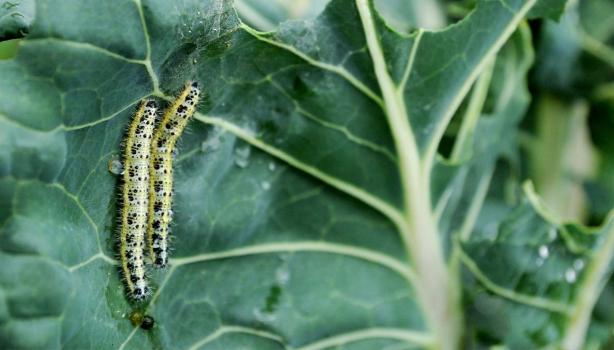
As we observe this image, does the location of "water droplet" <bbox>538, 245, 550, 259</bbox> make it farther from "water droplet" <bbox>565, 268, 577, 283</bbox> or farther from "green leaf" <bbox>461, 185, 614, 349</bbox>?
"water droplet" <bbox>565, 268, 577, 283</bbox>

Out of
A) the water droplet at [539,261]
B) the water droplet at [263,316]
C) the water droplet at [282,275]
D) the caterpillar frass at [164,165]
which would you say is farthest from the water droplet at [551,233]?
the caterpillar frass at [164,165]

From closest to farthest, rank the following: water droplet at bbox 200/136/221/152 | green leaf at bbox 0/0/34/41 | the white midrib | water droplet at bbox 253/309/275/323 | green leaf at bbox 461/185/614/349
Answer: green leaf at bbox 0/0/34/41 < water droplet at bbox 200/136/221/152 < the white midrib < water droplet at bbox 253/309/275/323 < green leaf at bbox 461/185/614/349

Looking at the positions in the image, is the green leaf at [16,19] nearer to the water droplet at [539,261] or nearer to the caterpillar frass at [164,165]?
the caterpillar frass at [164,165]

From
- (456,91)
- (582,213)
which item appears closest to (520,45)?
(456,91)

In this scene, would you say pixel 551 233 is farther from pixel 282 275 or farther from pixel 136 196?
pixel 136 196

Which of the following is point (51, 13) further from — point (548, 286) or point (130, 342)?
point (548, 286)

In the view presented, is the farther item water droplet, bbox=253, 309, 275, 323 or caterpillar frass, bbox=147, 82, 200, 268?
water droplet, bbox=253, 309, 275, 323

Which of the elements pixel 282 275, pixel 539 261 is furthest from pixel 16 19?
pixel 539 261

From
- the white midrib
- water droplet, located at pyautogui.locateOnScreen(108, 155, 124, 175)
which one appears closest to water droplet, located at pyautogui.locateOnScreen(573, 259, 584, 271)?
the white midrib
